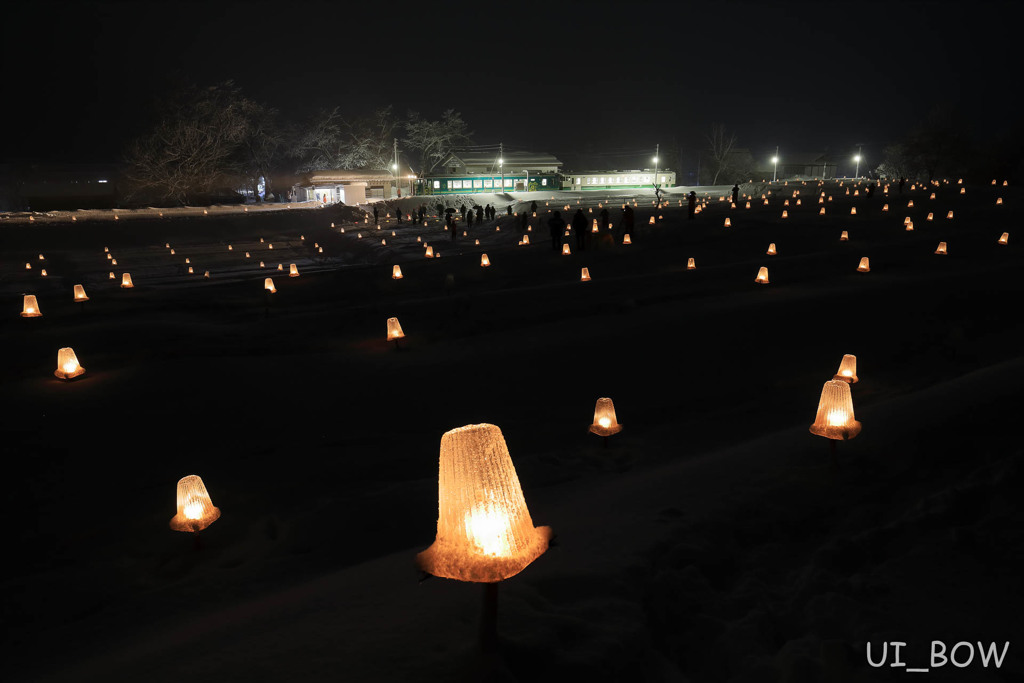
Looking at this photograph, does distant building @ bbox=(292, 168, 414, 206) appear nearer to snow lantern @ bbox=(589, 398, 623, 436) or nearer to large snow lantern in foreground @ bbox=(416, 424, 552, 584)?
snow lantern @ bbox=(589, 398, 623, 436)

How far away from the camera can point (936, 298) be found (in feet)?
44.6

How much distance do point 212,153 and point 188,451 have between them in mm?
52326

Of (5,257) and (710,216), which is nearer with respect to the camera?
(710,216)

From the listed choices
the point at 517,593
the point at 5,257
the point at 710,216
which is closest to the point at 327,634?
the point at 517,593

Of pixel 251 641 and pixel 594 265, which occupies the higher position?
pixel 594 265

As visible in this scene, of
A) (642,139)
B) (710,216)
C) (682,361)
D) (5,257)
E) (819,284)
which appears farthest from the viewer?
(642,139)

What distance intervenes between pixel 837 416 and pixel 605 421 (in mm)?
3196

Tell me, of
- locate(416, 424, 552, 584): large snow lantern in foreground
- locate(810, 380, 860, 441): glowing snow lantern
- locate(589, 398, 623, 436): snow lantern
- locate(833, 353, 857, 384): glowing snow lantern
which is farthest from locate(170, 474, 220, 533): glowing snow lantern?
locate(833, 353, 857, 384): glowing snow lantern

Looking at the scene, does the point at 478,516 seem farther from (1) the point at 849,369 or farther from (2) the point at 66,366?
(2) the point at 66,366

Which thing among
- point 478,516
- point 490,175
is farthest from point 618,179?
point 478,516

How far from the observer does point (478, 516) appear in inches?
104

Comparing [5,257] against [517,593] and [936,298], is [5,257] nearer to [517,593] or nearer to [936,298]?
[517,593]

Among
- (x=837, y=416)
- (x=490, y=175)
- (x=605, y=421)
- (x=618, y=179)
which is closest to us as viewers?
(x=837, y=416)

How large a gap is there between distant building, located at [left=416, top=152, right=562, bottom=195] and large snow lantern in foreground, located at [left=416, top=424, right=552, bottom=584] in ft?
187
